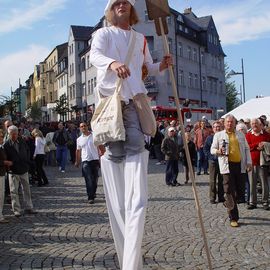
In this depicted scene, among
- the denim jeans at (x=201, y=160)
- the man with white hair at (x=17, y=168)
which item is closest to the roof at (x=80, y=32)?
the denim jeans at (x=201, y=160)

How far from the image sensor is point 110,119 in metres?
4.08

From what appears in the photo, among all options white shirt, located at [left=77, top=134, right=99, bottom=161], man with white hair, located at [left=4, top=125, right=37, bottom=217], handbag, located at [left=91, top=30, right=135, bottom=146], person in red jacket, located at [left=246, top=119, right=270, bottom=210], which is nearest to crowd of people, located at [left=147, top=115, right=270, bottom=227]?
person in red jacket, located at [left=246, top=119, right=270, bottom=210]

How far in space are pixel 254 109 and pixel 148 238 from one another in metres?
15.2

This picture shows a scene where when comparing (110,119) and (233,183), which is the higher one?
(110,119)

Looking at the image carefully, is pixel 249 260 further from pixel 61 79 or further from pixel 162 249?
pixel 61 79

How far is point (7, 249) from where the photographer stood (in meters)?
6.93

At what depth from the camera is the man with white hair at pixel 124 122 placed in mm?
4066

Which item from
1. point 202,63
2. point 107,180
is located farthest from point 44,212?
point 202,63

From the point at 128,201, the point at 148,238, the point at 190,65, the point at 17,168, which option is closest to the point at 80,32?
the point at 190,65

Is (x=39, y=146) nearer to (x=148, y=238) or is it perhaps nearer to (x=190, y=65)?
(x=148, y=238)

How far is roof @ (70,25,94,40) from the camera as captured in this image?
71188 mm

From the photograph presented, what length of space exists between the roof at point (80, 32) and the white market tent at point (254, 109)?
51.3 metres

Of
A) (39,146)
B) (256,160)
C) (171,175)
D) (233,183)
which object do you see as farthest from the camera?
(39,146)

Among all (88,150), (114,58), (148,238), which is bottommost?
(148,238)
